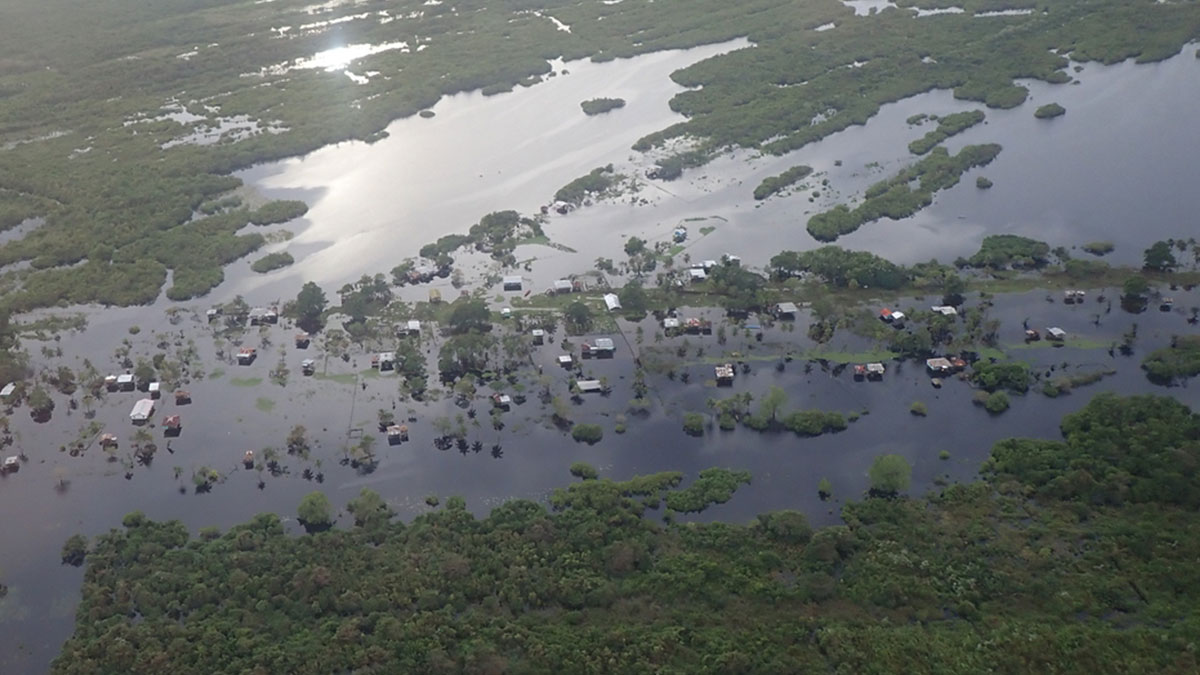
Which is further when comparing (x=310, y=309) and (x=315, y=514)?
(x=310, y=309)

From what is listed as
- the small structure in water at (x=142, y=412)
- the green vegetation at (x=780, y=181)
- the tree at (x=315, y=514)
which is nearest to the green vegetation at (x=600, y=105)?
the green vegetation at (x=780, y=181)

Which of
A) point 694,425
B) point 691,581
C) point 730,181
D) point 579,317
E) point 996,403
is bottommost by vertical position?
point 996,403

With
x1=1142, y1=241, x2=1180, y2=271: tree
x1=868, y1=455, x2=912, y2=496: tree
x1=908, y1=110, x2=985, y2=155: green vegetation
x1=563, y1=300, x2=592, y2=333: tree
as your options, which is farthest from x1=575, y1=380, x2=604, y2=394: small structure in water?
x1=908, y1=110, x2=985, y2=155: green vegetation

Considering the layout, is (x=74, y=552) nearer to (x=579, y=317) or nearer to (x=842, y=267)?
(x=579, y=317)

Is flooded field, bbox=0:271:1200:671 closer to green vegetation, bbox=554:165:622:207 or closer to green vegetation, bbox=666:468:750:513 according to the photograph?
green vegetation, bbox=666:468:750:513

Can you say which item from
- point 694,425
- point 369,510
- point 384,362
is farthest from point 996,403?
point 384,362

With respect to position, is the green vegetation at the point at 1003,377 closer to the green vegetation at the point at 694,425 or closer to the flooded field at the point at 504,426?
the flooded field at the point at 504,426

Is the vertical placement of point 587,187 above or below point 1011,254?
above

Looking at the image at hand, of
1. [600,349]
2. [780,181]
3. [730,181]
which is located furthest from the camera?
[730,181]

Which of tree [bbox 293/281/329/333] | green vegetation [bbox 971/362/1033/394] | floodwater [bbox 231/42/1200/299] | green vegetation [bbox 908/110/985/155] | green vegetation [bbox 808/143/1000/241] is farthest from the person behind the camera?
green vegetation [bbox 908/110/985/155]
